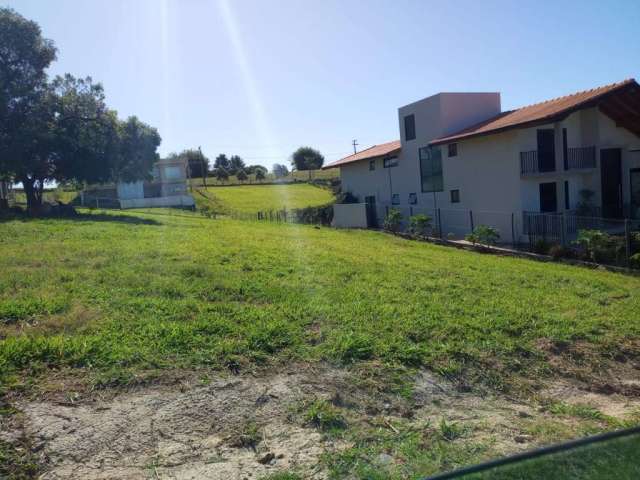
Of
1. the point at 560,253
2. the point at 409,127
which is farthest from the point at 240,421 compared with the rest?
the point at 409,127

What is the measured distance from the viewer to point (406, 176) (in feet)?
89.0

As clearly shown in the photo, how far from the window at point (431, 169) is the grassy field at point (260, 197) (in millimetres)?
13199

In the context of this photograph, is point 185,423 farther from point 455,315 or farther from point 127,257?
point 127,257

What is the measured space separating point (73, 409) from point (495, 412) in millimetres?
3474

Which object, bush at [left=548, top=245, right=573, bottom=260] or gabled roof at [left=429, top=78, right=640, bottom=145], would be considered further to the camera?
gabled roof at [left=429, top=78, right=640, bottom=145]

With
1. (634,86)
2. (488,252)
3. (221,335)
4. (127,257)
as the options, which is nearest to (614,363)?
(221,335)

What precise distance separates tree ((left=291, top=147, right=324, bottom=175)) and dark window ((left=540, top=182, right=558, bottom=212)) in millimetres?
64899

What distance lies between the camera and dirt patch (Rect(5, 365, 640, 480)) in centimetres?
335

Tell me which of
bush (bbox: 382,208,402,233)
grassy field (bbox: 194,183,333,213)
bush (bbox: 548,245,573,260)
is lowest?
bush (bbox: 548,245,573,260)

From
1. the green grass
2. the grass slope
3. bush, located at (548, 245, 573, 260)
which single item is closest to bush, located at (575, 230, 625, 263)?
bush, located at (548, 245, 573, 260)

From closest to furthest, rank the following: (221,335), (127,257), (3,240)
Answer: (221,335)
(127,257)
(3,240)

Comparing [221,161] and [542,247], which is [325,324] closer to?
[542,247]

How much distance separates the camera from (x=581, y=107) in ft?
61.8

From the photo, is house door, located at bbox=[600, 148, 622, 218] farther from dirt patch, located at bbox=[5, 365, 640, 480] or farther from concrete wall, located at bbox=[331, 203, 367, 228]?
dirt patch, located at bbox=[5, 365, 640, 480]
